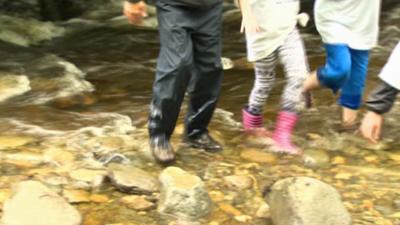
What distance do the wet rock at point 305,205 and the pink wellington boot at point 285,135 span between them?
34.9 inches

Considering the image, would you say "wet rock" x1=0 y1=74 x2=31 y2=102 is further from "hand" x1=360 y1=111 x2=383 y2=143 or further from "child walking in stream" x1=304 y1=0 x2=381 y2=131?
"hand" x1=360 y1=111 x2=383 y2=143

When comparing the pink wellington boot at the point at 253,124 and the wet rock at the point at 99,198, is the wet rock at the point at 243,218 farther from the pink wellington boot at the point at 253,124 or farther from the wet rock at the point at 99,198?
the pink wellington boot at the point at 253,124

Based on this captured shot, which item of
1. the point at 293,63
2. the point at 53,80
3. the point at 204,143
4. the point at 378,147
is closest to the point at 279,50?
the point at 293,63

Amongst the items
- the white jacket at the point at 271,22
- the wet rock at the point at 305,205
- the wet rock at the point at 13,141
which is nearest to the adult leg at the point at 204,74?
the white jacket at the point at 271,22

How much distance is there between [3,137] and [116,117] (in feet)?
2.89

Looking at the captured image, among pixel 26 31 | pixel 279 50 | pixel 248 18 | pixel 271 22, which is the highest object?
pixel 248 18

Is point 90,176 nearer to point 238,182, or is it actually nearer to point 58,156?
point 58,156

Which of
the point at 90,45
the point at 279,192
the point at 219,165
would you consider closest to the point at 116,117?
the point at 219,165

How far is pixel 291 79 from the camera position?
150 inches

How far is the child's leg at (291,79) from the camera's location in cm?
377

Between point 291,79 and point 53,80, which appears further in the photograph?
point 53,80

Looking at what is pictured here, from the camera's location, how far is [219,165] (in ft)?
12.4

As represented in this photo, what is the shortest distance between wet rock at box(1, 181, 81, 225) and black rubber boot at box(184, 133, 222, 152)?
111 cm

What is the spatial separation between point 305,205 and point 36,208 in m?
1.22
